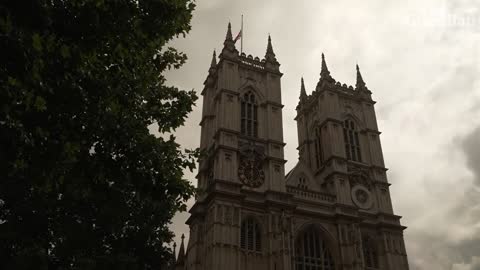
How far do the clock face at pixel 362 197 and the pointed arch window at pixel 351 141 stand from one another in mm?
3206

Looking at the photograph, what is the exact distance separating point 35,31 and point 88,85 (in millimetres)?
1699

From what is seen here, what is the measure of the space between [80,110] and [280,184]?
86.4ft

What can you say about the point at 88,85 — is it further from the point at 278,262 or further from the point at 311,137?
the point at 311,137

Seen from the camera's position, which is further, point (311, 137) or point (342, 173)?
point (311, 137)

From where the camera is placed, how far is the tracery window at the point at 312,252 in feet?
109

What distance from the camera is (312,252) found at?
34.1 metres

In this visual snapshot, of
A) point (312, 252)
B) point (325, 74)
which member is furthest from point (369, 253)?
point (325, 74)

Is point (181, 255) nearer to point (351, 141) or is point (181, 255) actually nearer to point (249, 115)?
point (249, 115)

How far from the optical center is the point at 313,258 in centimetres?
3378

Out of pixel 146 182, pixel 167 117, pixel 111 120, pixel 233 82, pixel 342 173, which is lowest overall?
pixel 146 182

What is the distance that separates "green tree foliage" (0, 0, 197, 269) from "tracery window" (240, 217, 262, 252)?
55.9 ft

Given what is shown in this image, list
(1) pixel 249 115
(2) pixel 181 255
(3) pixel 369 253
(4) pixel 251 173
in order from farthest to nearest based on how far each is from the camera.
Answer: (2) pixel 181 255
(1) pixel 249 115
(3) pixel 369 253
(4) pixel 251 173

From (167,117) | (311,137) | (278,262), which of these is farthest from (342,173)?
(167,117)

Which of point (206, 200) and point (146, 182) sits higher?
point (206, 200)
